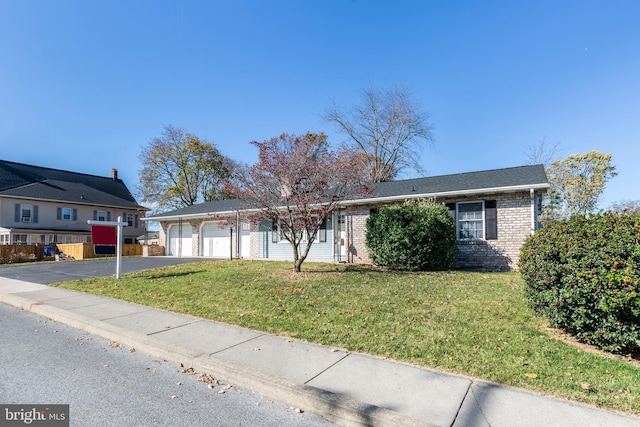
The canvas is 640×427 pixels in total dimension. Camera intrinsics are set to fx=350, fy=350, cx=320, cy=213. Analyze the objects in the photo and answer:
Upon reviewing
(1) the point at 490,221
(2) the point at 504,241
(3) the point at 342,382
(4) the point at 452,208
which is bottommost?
(3) the point at 342,382

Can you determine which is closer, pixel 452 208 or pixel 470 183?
pixel 452 208

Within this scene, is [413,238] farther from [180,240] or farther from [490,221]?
[180,240]

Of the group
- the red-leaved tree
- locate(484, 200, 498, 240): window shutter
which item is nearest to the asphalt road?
the red-leaved tree

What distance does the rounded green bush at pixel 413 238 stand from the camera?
459 inches

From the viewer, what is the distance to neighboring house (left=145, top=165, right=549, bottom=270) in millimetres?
12523

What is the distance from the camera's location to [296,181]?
10.2 metres

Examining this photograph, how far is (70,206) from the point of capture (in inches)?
1200

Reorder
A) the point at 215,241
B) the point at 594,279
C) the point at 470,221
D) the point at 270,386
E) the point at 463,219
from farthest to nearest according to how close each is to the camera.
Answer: the point at 215,241 → the point at 463,219 → the point at 470,221 → the point at 594,279 → the point at 270,386

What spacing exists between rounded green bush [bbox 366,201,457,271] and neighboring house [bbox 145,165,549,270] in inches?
52.9

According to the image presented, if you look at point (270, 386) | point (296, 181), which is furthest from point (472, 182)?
point (270, 386)

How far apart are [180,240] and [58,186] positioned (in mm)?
16885

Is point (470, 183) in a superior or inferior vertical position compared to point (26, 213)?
superior

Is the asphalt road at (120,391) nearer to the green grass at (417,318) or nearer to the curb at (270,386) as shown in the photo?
the curb at (270,386)

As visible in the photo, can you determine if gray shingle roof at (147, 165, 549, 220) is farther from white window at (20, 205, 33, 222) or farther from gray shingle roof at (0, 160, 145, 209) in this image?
gray shingle roof at (0, 160, 145, 209)
